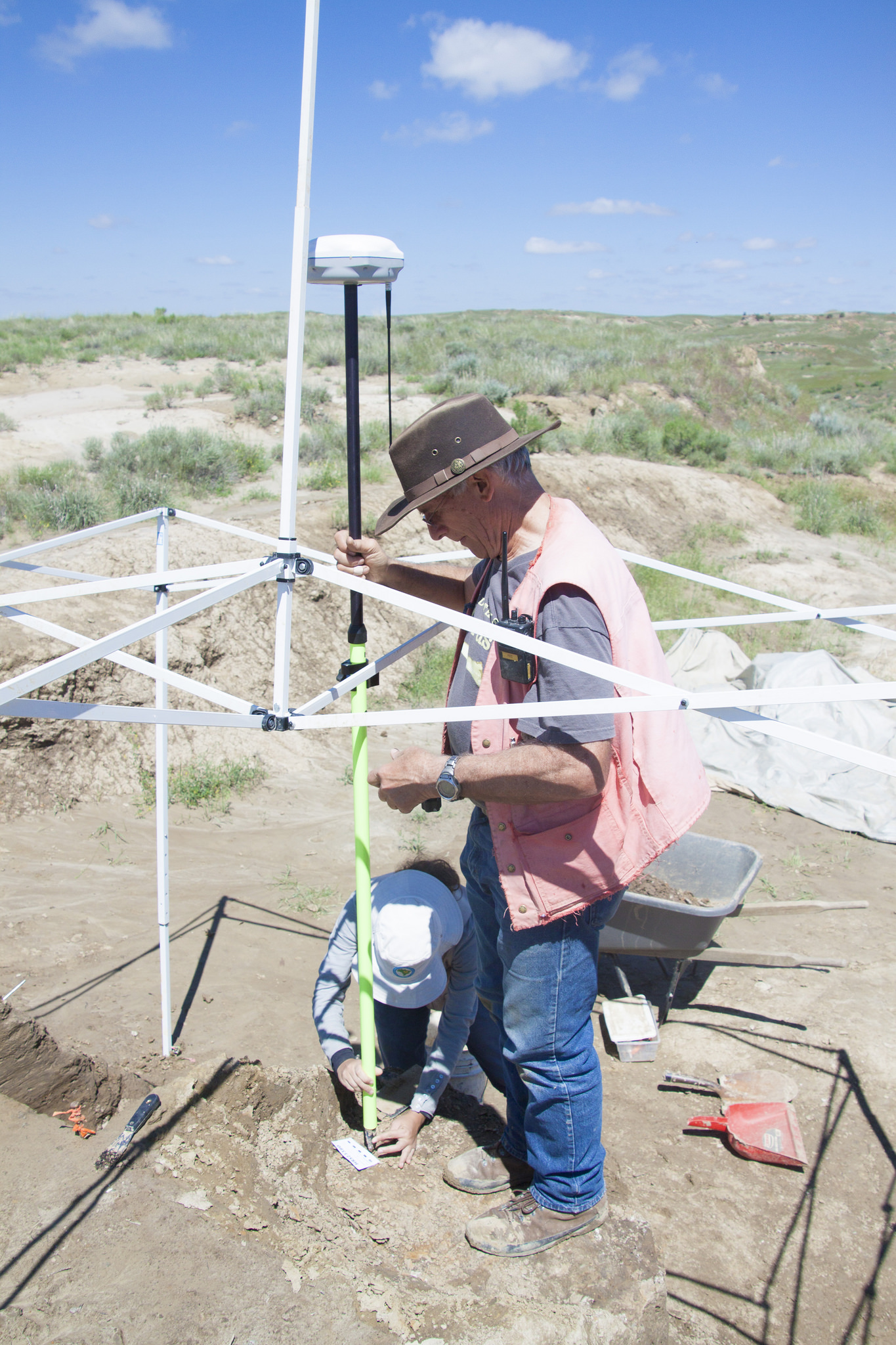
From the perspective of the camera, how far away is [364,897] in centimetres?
245

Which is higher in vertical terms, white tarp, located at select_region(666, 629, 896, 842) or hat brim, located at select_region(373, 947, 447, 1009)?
hat brim, located at select_region(373, 947, 447, 1009)

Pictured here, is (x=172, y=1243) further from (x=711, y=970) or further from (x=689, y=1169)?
(x=711, y=970)

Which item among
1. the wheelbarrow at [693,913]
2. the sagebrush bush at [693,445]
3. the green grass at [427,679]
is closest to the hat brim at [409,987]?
the wheelbarrow at [693,913]

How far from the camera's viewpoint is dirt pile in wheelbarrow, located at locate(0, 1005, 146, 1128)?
274 centimetres

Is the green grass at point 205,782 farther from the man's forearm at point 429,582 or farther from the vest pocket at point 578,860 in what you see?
the vest pocket at point 578,860

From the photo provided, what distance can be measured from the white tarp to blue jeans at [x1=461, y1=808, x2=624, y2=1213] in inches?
158

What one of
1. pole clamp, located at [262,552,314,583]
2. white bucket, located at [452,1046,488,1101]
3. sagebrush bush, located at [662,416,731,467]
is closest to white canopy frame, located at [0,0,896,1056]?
pole clamp, located at [262,552,314,583]

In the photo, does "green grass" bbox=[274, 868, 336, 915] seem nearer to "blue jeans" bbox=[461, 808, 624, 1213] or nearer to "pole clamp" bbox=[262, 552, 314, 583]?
"blue jeans" bbox=[461, 808, 624, 1213]

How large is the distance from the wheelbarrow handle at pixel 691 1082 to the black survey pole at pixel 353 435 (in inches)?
87.5

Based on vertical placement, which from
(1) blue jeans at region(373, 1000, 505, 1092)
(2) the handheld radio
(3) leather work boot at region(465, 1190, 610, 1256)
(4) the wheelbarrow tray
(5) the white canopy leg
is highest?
(2) the handheld radio

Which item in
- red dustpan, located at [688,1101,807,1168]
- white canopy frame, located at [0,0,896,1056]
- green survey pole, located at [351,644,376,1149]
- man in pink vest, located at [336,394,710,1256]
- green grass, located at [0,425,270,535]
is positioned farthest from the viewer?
green grass, located at [0,425,270,535]

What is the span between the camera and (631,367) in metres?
21.0

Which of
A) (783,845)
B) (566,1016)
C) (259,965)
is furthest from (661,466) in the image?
(566,1016)

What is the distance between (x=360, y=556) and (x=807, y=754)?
528 centimetres
